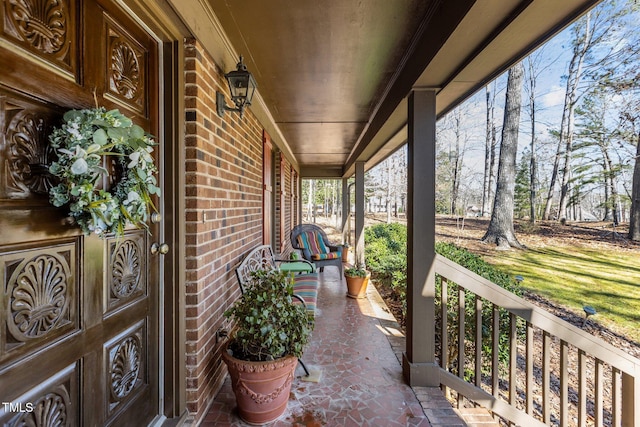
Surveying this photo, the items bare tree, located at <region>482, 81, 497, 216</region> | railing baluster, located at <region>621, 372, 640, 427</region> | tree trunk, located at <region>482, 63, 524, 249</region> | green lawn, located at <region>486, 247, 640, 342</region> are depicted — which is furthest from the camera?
bare tree, located at <region>482, 81, 497, 216</region>

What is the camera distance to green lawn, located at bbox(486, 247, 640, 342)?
481cm

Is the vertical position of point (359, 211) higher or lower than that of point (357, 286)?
higher

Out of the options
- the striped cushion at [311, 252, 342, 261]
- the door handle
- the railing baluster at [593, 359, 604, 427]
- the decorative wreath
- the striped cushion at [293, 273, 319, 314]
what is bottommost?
the railing baluster at [593, 359, 604, 427]

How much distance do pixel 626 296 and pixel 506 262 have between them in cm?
249

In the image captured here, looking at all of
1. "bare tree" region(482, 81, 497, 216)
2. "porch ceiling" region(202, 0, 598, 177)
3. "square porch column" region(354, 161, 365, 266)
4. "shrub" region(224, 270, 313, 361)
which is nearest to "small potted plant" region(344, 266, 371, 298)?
"square porch column" region(354, 161, 365, 266)

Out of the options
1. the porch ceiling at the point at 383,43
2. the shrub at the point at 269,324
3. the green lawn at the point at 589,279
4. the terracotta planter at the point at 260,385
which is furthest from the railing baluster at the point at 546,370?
the green lawn at the point at 589,279

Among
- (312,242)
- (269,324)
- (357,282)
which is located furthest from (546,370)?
(312,242)

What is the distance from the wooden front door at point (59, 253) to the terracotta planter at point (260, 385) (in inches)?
19.4

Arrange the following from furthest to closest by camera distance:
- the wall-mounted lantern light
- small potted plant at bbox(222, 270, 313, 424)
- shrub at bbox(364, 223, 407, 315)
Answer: shrub at bbox(364, 223, 407, 315) → the wall-mounted lantern light → small potted plant at bbox(222, 270, 313, 424)

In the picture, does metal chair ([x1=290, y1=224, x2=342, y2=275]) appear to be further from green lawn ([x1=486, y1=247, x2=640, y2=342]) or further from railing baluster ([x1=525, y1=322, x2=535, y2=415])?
green lawn ([x1=486, y1=247, x2=640, y2=342])

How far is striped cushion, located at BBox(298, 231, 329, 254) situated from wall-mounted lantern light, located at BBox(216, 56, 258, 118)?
320 centimetres

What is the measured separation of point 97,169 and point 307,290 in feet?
7.37

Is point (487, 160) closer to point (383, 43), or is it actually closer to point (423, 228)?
point (423, 228)

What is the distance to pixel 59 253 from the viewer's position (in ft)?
2.93
